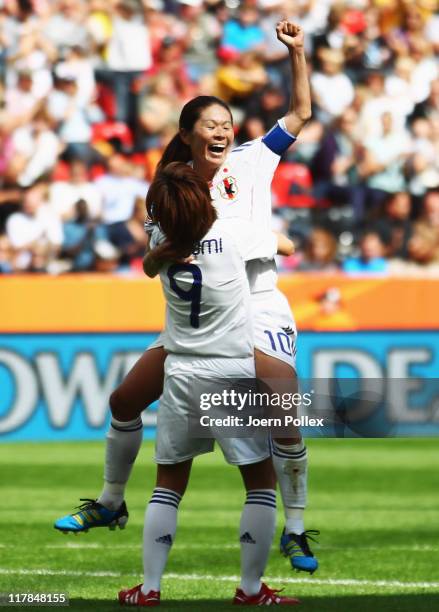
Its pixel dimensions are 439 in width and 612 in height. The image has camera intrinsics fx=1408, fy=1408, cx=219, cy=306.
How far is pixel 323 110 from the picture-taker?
54.9ft

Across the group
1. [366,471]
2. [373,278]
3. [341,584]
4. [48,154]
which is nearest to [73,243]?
[48,154]

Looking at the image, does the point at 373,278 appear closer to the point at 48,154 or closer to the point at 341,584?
the point at 48,154

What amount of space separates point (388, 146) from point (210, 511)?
8058mm

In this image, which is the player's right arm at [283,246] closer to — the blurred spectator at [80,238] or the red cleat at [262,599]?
the red cleat at [262,599]

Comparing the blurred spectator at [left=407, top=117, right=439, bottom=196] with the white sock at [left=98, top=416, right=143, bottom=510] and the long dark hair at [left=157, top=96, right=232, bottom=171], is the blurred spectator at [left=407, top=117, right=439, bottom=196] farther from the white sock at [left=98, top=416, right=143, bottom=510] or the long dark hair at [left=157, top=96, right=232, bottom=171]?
the long dark hair at [left=157, top=96, right=232, bottom=171]

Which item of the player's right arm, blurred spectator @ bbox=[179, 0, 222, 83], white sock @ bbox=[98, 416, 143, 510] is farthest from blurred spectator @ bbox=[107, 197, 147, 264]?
the player's right arm

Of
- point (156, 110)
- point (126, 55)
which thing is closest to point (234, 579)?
point (156, 110)

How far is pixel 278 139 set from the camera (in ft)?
19.0

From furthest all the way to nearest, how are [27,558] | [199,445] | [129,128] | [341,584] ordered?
[129,128], [27,558], [341,584], [199,445]

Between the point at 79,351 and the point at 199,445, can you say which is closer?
the point at 199,445

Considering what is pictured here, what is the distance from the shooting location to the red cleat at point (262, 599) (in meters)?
5.59

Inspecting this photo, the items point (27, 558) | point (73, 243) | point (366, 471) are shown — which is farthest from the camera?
point (73, 243)

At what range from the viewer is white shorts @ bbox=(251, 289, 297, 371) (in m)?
5.71

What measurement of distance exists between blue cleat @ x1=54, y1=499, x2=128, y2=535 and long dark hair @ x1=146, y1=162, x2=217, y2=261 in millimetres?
1380
